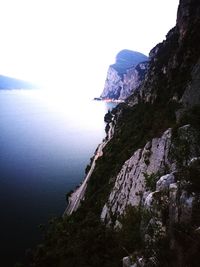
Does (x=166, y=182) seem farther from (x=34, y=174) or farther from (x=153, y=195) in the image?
(x=34, y=174)

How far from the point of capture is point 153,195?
17.9m

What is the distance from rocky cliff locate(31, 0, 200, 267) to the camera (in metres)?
14.2

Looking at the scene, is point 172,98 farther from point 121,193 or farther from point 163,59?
point 163,59

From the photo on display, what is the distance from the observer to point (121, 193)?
35531 mm

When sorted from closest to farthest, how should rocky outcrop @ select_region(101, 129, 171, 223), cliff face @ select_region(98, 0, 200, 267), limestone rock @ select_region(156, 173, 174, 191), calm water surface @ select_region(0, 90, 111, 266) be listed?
cliff face @ select_region(98, 0, 200, 267) → limestone rock @ select_region(156, 173, 174, 191) → rocky outcrop @ select_region(101, 129, 171, 223) → calm water surface @ select_region(0, 90, 111, 266)

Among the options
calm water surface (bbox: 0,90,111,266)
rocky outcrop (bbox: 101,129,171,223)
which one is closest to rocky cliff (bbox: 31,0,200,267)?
rocky outcrop (bbox: 101,129,171,223)

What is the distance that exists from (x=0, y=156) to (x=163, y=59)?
5332 centimetres

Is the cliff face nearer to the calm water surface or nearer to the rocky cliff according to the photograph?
the rocky cliff

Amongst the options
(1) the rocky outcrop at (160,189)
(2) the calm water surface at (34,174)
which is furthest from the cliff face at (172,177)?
(2) the calm water surface at (34,174)

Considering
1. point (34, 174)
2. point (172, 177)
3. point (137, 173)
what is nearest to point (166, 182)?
point (172, 177)

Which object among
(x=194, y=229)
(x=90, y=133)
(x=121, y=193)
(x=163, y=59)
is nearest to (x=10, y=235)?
(x=121, y=193)

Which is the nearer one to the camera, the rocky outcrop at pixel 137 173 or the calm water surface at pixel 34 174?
the rocky outcrop at pixel 137 173

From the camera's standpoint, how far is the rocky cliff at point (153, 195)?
14.2 meters

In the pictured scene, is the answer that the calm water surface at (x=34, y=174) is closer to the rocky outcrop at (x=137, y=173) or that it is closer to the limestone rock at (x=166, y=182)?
the rocky outcrop at (x=137, y=173)
